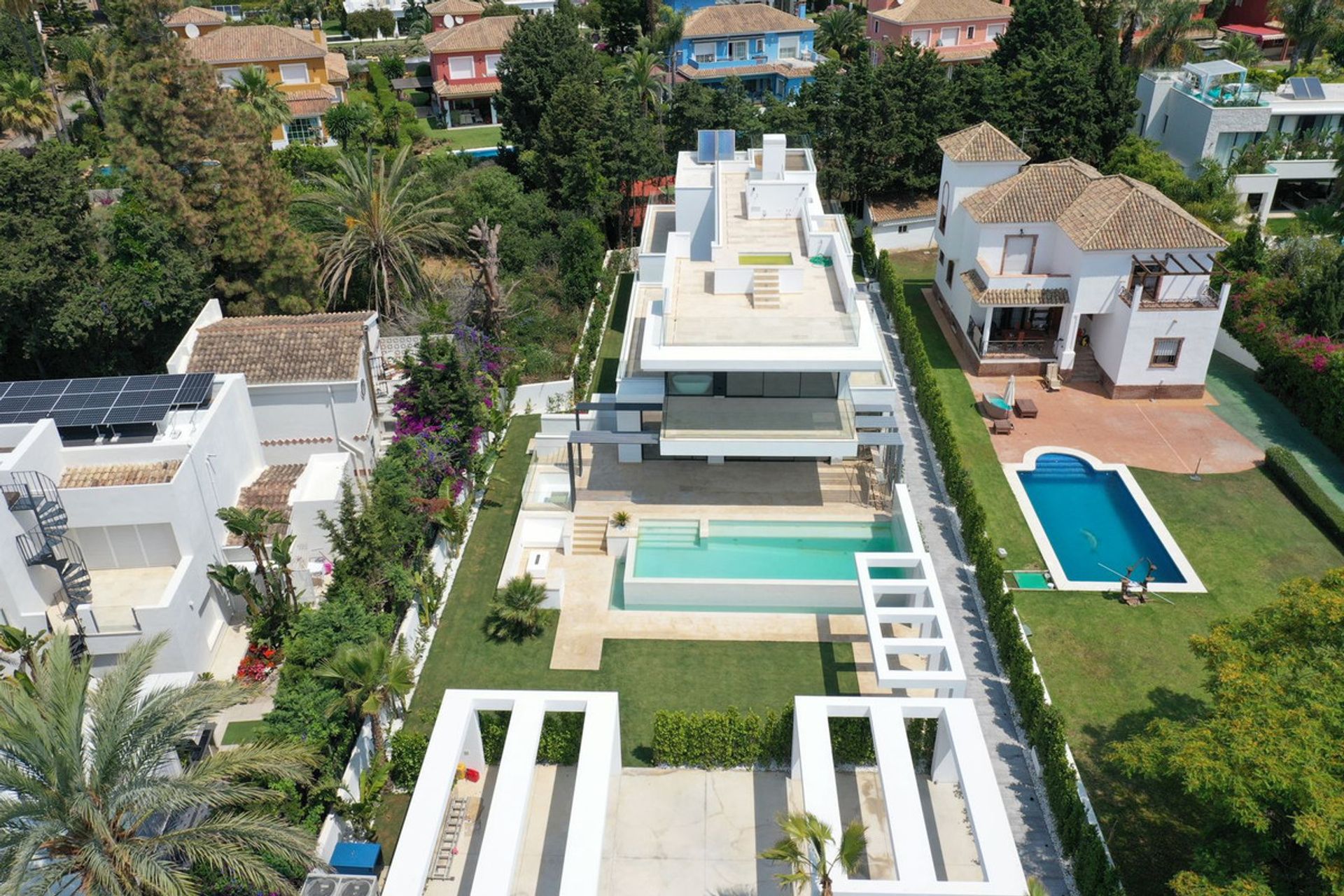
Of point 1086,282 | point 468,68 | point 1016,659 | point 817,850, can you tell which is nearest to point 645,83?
point 468,68

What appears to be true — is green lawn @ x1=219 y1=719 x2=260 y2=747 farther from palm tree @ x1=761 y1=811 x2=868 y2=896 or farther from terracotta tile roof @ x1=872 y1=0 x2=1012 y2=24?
terracotta tile roof @ x1=872 y1=0 x2=1012 y2=24

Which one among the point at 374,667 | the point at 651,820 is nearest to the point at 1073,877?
the point at 651,820

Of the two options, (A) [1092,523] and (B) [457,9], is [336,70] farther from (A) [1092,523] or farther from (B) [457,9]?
(A) [1092,523]

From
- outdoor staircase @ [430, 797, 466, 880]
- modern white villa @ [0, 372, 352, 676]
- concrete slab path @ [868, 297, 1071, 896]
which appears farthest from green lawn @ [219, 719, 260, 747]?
concrete slab path @ [868, 297, 1071, 896]

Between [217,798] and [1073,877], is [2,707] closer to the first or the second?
[217,798]

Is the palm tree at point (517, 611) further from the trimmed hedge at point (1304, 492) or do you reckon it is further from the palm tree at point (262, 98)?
the palm tree at point (262, 98)

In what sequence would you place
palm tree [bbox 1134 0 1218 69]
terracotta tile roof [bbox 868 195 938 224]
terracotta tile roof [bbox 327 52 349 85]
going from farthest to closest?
1. terracotta tile roof [bbox 327 52 349 85]
2. palm tree [bbox 1134 0 1218 69]
3. terracotta tile roof [bbox 868 195 938 224]

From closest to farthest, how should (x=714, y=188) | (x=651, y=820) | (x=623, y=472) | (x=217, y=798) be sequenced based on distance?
(x=217, y=798) → (x=651, y=820) → (x=623, y=472) → (x=714, y=188)
